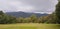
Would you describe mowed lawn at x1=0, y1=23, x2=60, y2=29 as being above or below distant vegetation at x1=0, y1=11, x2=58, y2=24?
below

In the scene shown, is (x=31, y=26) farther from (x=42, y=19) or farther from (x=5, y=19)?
(x=5, y=19)

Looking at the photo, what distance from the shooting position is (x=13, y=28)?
115cm

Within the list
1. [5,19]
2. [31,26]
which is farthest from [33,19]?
[5,19]

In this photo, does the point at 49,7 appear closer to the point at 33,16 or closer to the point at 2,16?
the point at 33,16

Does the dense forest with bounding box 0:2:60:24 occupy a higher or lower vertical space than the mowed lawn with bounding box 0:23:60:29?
higher

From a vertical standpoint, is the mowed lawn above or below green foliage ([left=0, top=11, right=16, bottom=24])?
below

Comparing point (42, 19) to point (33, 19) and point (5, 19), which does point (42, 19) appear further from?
point (5, 19)

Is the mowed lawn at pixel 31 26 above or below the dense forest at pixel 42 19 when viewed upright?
below

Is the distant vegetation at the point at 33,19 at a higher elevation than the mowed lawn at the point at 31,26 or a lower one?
higher

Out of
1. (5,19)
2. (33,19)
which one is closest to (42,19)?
(33,19)

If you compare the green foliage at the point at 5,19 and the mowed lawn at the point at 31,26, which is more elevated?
the green foliage at the point at 5,19

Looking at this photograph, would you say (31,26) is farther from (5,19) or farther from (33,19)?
(5,19)

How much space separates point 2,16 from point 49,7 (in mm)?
395

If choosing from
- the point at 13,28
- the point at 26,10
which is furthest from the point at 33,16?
the point at 13,28
